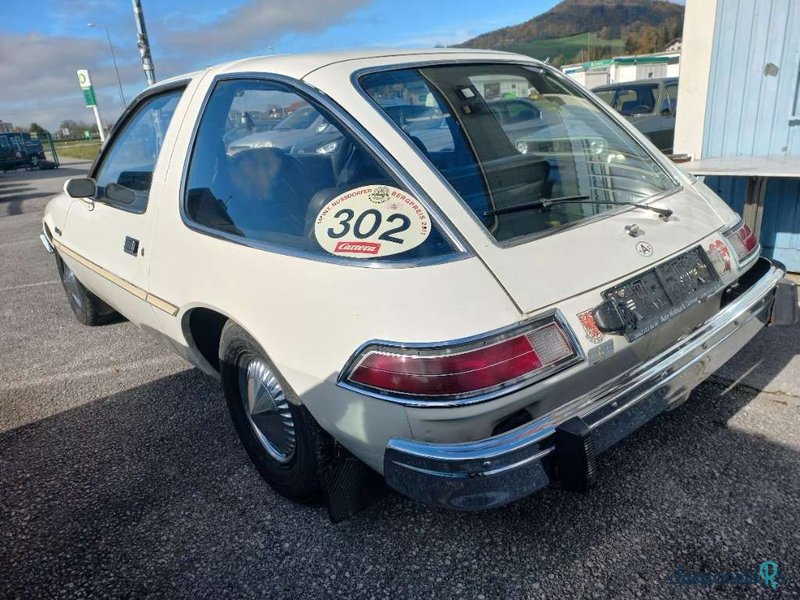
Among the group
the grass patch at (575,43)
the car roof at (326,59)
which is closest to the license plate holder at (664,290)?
the car roof at (326,59)

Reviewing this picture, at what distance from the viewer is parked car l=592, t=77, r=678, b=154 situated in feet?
27.5

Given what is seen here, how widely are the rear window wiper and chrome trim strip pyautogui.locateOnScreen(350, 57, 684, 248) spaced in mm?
68

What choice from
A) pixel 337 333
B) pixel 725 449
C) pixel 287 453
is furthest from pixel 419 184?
pixel 725 449

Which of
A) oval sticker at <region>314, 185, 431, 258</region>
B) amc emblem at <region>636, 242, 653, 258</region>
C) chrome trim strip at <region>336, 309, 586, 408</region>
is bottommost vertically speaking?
chrome trim strip at <region>336, 309, 586, 408</region>

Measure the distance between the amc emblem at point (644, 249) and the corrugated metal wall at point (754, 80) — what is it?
3469mm

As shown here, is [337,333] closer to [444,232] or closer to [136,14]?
[444,232]

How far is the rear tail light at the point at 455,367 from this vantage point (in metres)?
1.65

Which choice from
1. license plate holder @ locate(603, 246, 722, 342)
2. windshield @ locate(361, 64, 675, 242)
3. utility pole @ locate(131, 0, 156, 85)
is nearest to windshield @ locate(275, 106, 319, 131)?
windshield @ locate(361, 64, 675, 242)

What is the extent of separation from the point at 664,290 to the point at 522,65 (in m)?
1.40

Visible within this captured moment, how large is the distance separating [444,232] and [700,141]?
4203 mm

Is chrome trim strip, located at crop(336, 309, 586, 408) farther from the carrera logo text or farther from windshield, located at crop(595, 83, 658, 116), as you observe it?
windshield, located at crop(595, 83, 658, 116)

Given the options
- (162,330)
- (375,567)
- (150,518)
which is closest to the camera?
(375,567)

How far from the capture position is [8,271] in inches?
275

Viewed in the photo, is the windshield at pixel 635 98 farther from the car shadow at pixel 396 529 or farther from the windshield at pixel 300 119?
the windshield at pixel 300 119
